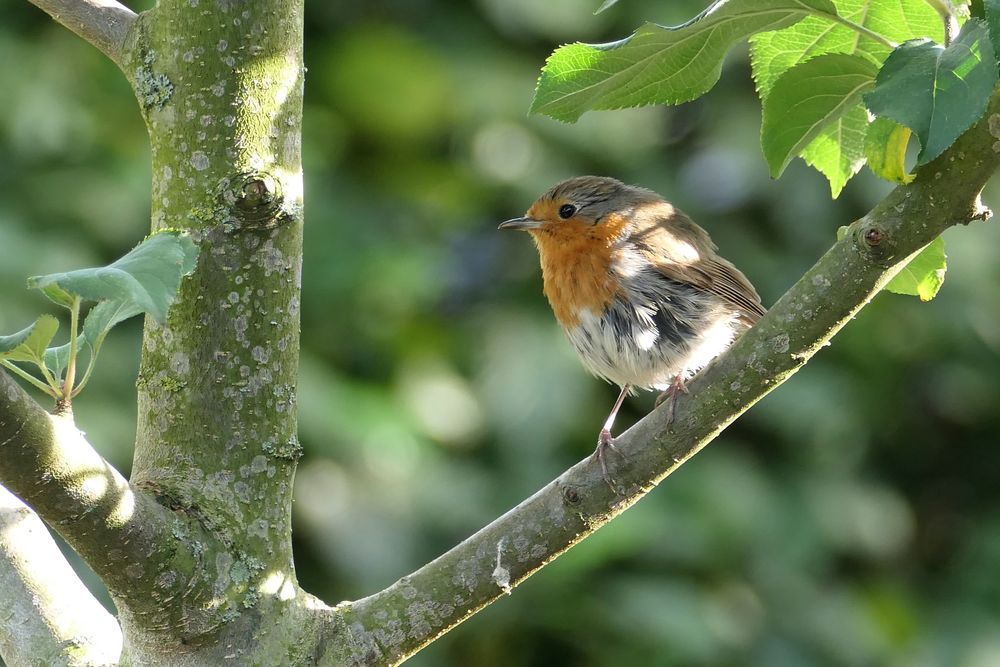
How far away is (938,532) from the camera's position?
7.01 metres

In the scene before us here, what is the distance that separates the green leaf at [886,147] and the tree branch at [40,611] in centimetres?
136

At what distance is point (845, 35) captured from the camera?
1720 mm

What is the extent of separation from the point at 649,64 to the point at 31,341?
89 centimetres

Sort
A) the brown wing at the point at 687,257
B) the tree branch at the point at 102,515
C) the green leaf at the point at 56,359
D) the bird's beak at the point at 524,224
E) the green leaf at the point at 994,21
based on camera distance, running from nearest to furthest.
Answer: the green leaf at the point at 994,21 → the tree branch at the point at 102,515 → the green leaf at the point at 56,359 → the brown wing at the point at 687,257 → the bird's beak at the point at 524,224

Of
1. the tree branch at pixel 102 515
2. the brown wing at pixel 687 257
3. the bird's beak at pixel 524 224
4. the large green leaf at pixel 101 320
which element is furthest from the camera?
the bird's beak at pixel 524 224

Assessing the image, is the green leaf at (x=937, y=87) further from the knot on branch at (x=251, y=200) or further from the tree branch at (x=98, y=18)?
the tree branch at (x=98, y=18)

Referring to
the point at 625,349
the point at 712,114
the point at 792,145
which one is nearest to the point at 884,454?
the point at 712,114

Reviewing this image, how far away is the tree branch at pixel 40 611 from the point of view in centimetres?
184

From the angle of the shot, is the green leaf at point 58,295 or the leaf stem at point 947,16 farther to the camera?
the leaf stem at point 947,16

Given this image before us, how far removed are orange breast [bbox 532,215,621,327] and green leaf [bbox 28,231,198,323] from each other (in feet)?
7.20

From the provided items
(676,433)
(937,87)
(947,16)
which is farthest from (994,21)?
(676,433)

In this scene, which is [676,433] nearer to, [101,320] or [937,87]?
[937,87]

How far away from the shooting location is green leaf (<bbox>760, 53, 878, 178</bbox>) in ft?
5.11

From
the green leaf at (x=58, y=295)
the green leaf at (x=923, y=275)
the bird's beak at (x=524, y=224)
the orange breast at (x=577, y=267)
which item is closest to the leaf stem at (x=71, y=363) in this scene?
the green leaf at (x=58, y=295)
